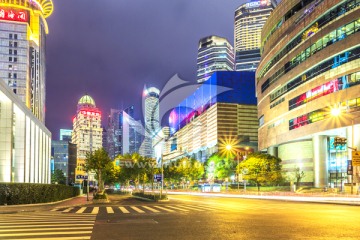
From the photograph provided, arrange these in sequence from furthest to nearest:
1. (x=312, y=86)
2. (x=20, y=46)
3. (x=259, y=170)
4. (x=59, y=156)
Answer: (x=59, y=156) < (x=20, y=46) < (x=259, y=170) < (x=312, y=86)

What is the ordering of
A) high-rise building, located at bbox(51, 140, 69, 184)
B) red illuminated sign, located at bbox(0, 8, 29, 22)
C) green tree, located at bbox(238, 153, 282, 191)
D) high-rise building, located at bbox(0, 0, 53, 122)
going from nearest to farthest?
green tree, located at bbox(238, 153, 282, 191), high-rise building, located at bbox(0, 0, 53, 122), red illuminated sign, located at bbox(0, 8, 29, 22), high-rise building, located at bbox(51, 140, 69, 184)

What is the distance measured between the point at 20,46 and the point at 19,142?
340ft

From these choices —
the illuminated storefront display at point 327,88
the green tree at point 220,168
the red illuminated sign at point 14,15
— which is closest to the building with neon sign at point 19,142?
the illuminated storefront display at point 327,88

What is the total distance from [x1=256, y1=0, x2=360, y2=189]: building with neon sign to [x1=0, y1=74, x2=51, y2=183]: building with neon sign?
151 feet

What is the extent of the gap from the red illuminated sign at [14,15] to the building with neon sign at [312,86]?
90.2 meters

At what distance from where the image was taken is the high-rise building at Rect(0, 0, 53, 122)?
14325cm

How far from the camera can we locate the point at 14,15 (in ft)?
480

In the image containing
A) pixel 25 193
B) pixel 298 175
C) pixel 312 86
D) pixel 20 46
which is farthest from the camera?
pixel 20 46

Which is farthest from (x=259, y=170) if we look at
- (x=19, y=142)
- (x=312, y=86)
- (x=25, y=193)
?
(x=25, y=193)

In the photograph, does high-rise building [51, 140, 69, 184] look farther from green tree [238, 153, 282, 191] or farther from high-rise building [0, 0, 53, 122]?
green tree [238, 153, 282, 191]

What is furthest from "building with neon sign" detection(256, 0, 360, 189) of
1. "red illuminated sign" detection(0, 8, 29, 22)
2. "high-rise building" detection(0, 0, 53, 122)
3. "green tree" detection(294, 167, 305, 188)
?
"red illuminated sign" detection(0, 8, 29, 22)

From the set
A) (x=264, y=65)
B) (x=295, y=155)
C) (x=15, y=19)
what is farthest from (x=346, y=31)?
(x=15, y=19)

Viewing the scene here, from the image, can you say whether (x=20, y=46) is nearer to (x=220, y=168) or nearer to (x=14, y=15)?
(x=14, y=15)

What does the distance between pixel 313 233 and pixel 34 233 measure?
32.4 ft
